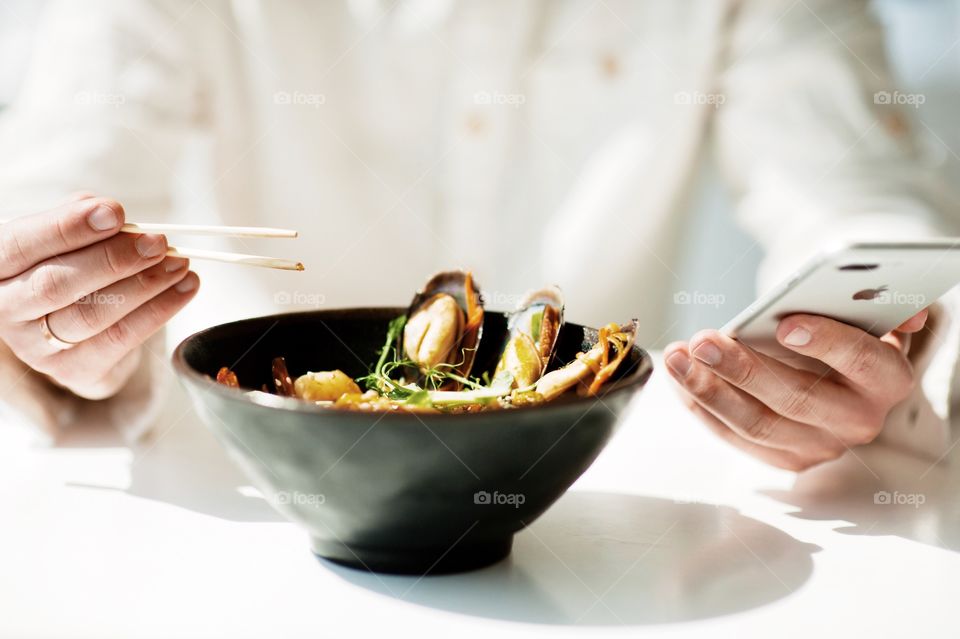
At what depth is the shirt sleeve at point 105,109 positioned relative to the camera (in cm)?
139

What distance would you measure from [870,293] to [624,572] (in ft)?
1.14

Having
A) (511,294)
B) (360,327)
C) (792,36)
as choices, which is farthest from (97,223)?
(792,36)

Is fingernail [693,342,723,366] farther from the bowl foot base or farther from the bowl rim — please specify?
the bowl foot base

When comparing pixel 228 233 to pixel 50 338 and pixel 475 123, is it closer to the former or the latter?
pixel 50 338

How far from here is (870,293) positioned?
0.81m

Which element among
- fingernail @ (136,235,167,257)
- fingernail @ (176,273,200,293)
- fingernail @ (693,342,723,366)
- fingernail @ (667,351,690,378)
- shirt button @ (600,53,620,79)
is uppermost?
shirt button @ (600,53,620,79)

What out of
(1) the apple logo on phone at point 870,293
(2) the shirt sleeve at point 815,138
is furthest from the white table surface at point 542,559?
(2) the shirt sleeve at point 815,138

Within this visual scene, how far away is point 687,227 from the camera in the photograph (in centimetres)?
190

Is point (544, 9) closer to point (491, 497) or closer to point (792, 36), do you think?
point (792, 36)

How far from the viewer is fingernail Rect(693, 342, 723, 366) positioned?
2.81 feet

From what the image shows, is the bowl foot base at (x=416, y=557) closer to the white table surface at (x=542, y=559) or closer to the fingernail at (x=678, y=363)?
the white table surface at (x=542, y=559)

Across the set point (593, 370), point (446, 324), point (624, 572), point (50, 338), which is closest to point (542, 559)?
point (624, 572)

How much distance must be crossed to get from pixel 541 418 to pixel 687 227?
4.48 ft

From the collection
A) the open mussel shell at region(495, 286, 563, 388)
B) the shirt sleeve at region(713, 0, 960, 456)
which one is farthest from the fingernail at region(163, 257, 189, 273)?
the shirt sleeve at region(713, 0, 960, 456)
